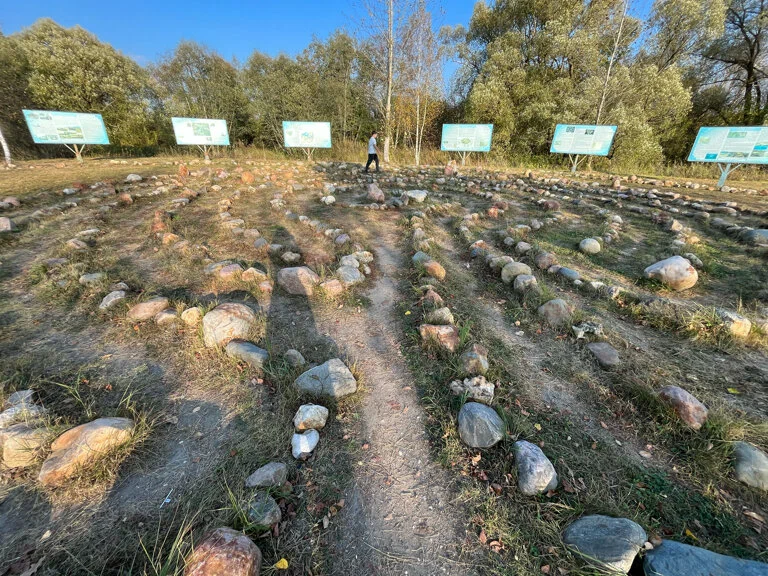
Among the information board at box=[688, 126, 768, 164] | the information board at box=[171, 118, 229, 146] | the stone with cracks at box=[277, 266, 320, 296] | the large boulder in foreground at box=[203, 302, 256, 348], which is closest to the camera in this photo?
the large boulder in foreground at box=[203, 302, 256, 348]

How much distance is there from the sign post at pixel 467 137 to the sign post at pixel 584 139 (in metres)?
3.15

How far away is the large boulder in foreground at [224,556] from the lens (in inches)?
56.7

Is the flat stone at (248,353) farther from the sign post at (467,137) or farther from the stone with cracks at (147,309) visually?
the sign post at (467,137)

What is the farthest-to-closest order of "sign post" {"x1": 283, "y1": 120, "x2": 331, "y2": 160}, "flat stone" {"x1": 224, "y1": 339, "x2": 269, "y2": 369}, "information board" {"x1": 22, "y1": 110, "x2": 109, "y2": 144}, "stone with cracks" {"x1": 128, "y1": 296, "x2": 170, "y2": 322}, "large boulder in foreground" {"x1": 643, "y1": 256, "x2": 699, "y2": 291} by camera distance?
"sign post" {"x1": 283, "y1": 120, "x2": 331, "y2": 160} < "information board" {"x1": 22, "y1": 110, "x2": 109, "y2": 144} < "large boulder in foreground" {"x1": 643, "y1": 256, "x2": 699, "y2": 291} < "stone with cracks" {"x1": 128, "y1": 296, "x2": 170, "y2": 322} < "flat stone" {"x1": 224, "y1": 339, "x2": 269, "y2": 369}

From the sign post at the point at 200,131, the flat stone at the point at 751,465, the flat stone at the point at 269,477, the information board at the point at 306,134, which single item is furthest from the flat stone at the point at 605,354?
the sign post at the point at 200,131

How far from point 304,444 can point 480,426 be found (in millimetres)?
1229

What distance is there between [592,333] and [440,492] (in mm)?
2342

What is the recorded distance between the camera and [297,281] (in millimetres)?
4031

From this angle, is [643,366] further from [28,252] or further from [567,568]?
[28,252]

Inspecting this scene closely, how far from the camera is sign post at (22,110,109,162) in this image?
1193cm

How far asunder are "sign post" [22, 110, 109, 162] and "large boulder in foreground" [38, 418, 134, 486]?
16263 mm

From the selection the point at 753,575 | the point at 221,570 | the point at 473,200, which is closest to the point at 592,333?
the point at 753,575

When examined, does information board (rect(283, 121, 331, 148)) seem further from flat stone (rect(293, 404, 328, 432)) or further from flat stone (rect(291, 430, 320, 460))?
flat stone (rect(291, 430, 320, 460))

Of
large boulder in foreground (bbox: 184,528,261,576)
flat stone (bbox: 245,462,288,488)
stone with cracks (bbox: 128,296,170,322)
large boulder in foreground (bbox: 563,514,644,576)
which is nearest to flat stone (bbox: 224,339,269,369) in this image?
flat stone (bbox: 245,462,288,488)
